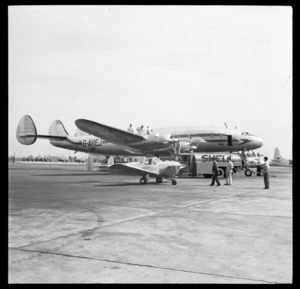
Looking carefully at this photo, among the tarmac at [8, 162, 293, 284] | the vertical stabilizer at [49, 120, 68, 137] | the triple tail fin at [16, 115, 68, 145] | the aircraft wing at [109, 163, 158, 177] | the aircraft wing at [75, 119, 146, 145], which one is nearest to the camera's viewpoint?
the tarmac at [8, 162, 293, 284]

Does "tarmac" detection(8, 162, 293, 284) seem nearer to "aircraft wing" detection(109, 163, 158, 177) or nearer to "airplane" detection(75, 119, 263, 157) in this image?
"aircraft wing" detection(109, 163, 158, 177)

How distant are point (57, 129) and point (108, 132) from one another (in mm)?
15372

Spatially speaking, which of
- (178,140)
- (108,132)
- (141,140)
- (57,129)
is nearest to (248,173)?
(178,140)

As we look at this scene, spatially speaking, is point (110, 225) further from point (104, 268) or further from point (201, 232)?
point (104, 268)

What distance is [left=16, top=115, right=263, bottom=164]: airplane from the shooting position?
1140 inches

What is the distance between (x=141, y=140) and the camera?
2973cm

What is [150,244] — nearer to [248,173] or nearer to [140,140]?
[140,140]

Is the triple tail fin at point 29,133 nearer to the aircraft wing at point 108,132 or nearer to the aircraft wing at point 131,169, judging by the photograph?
the aircraft wing at point 108,132

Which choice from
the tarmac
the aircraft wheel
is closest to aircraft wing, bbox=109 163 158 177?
the tarmac

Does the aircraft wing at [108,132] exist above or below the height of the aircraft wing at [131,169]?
above

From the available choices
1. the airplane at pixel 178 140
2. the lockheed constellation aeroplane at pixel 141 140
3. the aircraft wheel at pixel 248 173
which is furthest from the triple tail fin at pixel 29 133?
the aircraft wheel at pixel 248 173

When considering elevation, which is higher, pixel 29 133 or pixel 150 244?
pixel 29 133

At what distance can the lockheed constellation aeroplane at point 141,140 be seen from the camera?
94.9ft
